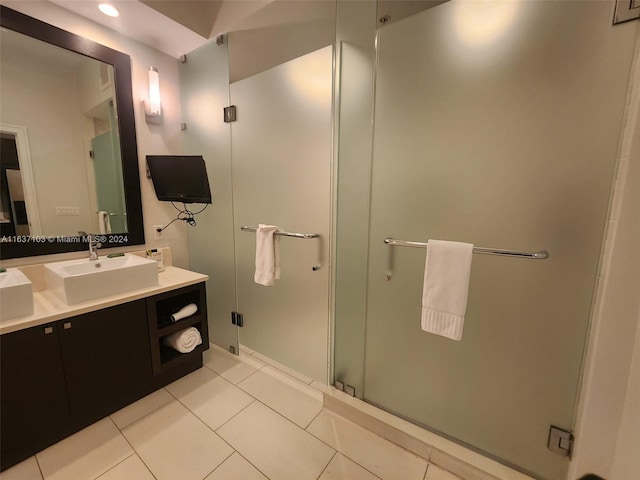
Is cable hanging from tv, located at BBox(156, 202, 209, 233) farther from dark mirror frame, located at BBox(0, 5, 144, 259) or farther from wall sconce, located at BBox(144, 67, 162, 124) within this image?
wall sconce, located at BBox(144, 67, 162, 124)

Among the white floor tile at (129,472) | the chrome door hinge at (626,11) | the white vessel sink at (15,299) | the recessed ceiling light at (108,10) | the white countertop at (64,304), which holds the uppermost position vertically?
the recessed ceiling light at (108,10)

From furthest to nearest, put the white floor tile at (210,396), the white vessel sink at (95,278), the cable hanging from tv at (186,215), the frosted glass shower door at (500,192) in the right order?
the cable hanging from tv at (186,215) → the white floor tile at (210,396) → the white vessel sink at (95,278) → the frosted glass shower door at (500,192)

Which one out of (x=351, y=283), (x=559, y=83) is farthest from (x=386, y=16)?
(x=351, y=283)

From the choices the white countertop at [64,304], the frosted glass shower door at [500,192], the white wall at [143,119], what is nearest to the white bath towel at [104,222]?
the white wall at [143,119]

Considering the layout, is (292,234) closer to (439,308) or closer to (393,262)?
(393,262)

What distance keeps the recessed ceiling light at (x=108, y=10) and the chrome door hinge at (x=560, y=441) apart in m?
3.12

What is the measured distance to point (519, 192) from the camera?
1034 millimetres

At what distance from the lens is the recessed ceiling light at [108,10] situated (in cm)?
153

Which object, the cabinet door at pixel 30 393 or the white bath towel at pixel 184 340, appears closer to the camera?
the cabinet door at pixel 30 393

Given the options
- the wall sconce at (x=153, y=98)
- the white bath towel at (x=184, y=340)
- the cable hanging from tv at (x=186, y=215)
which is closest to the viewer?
the white bath towel at (x=184, y=340)

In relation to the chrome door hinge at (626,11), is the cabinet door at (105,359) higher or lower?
lower

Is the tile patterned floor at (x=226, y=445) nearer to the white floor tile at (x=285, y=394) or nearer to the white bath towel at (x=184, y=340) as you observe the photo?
the white floor tile at (x=285, y=394)

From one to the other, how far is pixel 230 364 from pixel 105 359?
0.83 meters

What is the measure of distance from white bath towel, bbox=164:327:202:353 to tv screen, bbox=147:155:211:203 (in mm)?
929
